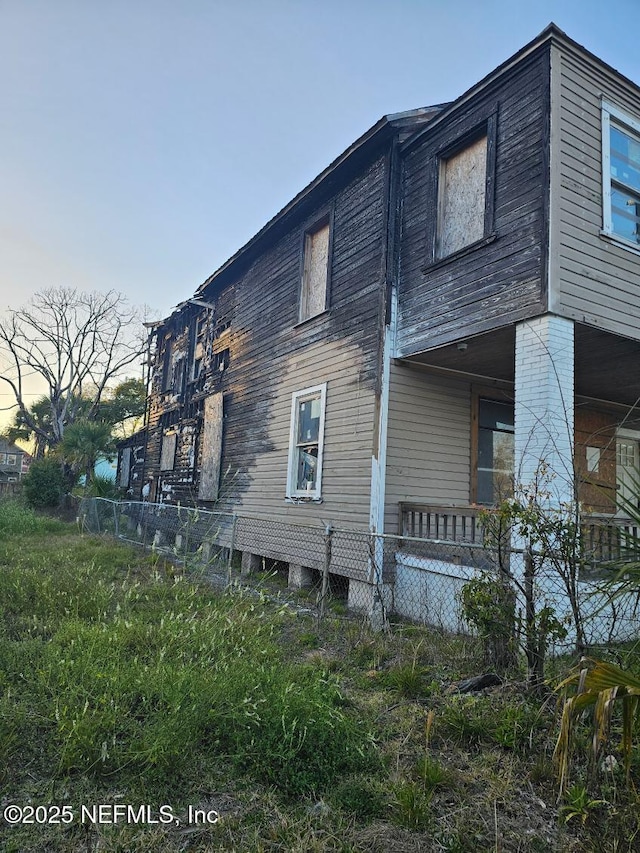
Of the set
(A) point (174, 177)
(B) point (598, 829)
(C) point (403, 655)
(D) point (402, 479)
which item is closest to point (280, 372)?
(D) point (402, 479)

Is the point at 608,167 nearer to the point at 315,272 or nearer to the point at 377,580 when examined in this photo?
the point at 315,272

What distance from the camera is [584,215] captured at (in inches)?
260

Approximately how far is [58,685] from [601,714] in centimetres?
335

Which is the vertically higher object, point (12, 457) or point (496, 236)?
point (496, 236)

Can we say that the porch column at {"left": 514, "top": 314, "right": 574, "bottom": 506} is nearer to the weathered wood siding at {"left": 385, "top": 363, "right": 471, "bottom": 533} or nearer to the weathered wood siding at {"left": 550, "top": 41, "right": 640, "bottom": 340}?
the weathered wood siding at {"left": 550, "top": 41, "right": 640, "bottom": 340}

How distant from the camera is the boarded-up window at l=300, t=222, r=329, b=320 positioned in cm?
1030

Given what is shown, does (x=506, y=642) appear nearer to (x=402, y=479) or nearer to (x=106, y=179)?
(x=402, y=479)

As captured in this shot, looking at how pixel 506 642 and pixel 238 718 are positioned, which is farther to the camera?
pixel 506 642

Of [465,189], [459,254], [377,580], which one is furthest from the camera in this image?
[465,189]

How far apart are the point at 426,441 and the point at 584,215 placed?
3757 millimetres

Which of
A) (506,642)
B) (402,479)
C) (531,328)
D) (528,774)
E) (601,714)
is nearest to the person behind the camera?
(601,714)

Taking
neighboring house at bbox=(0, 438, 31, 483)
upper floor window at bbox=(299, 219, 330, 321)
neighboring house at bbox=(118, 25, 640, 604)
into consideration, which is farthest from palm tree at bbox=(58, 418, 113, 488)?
neighboring house at bbox=(0, 438, 31, 483)

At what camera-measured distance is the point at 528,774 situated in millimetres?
3033

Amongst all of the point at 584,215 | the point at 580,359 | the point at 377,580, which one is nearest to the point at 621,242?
the point at 584,215
